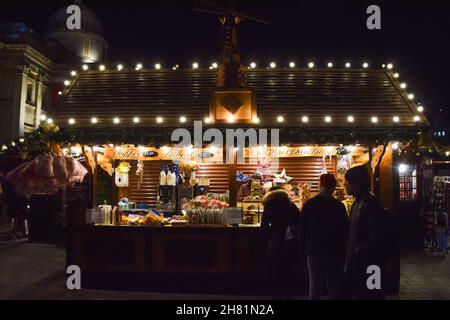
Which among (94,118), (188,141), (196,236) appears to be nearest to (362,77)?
(188,141)

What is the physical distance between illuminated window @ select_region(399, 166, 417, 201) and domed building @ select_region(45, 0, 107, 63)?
37.6m

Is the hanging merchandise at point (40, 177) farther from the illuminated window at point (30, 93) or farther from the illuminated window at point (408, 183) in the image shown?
the illuminated window at point (30, 93)

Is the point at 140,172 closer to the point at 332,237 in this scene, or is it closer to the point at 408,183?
the point at 332,237

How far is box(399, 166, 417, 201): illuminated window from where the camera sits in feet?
49.4

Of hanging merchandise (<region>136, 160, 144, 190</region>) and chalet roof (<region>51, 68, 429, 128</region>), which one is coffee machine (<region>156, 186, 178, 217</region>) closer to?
hanging merchandise (<region>136, 160, 144, 190</region>)

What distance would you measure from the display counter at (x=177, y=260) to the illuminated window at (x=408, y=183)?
8.44 meters

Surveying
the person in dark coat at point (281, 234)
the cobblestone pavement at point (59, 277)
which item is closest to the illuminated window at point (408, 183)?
the cobblestone pavement at point (59, 277)

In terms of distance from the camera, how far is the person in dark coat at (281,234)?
723 cm

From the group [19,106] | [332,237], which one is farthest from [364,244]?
[19,106]

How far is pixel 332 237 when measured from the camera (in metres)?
5.89

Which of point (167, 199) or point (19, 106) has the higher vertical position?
point (19, 106)

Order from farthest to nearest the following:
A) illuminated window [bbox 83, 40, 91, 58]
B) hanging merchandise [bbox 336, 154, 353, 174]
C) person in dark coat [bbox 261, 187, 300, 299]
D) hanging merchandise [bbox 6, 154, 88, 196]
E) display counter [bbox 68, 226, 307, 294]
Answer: illuminated window [bbox 83, 40, 91, 58], hanging merchandise [bbox 336, 154, 353, 174], hanging merchandise [bbox 6, 154, 88, 196], display counter [bbox 68, 226, 307, 294], person in dark coat [bbox 261, 187, 300, 299]

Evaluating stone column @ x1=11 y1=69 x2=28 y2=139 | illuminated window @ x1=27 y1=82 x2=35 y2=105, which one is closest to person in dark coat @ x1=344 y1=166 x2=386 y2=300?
stone column @ x1=11 y1=69 x2=28 y2=139

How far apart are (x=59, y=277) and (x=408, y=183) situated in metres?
12.2
